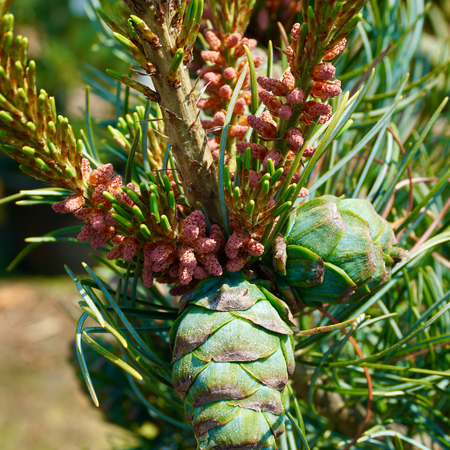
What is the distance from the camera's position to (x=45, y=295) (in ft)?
7.54

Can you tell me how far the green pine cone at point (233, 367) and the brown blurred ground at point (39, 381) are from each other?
103 centimetres

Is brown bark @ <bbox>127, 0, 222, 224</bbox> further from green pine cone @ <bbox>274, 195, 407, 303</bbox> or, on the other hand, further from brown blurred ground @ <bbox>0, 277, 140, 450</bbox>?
brown blurred ground @ <bbox>0, 277, 140, 450</bbox>

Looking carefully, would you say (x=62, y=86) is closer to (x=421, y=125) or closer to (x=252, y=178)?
(x=421, y=125)

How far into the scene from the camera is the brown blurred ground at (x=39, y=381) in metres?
1.46

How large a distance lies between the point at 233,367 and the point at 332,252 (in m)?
0.08

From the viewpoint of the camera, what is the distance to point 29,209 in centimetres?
253

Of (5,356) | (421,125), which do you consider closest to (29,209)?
(5,356)

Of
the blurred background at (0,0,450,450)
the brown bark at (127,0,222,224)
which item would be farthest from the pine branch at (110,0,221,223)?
the blurred background at (0,0,450,450)

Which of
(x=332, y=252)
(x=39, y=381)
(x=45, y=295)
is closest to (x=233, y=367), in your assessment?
(x=332, y=252)

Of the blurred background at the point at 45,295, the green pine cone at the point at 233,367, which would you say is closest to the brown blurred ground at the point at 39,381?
the blurred background at the point at 45,295

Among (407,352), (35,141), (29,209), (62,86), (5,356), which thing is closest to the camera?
(35,141)

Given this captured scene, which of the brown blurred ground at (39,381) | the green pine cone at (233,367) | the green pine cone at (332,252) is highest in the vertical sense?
the green pine cone at (332,252)

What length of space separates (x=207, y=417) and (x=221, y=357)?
3 cm

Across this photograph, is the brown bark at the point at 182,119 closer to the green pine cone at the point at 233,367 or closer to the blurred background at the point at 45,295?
the green pine cone at the point at 233,367
